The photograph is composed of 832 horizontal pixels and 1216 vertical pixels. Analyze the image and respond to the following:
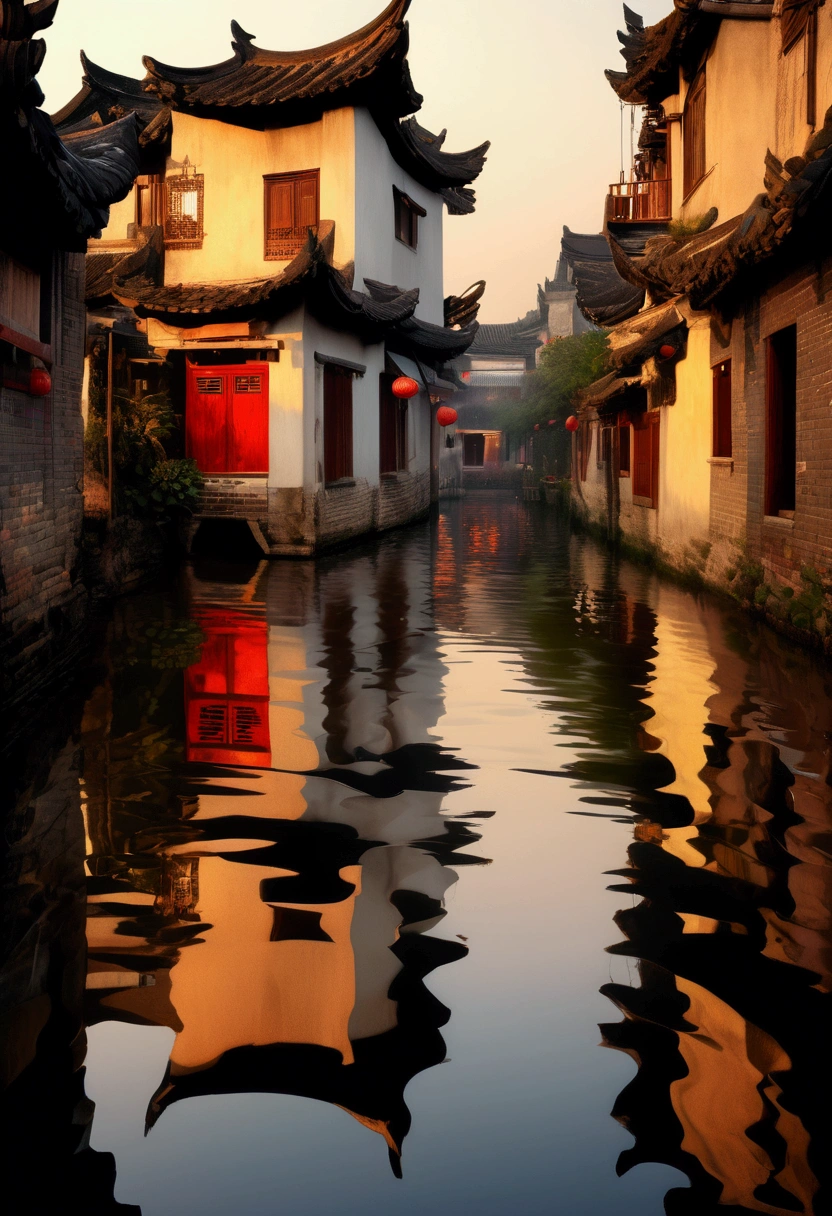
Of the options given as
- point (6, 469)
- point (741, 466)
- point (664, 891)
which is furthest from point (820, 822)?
point (741, 466)

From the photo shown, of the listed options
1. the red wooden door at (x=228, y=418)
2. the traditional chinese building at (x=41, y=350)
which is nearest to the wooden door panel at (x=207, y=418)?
the red wooden door at (x=228, y=418)

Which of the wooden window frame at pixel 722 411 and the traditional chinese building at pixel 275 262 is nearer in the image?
the wooden window frame at pixel 722 411

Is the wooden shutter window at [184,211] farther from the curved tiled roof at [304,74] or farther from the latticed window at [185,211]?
the curved tiled roof at [304,74]

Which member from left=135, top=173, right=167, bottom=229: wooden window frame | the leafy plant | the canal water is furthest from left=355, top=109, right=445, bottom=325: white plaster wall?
the canal water

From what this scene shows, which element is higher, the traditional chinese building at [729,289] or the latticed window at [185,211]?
the latticed window at [185,211]

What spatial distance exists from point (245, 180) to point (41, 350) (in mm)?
10906

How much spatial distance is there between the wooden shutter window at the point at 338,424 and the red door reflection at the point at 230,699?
7766 mm

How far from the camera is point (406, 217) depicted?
67.4 feet

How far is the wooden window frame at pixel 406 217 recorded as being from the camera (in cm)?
1981

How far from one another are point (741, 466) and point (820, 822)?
21.7 feet

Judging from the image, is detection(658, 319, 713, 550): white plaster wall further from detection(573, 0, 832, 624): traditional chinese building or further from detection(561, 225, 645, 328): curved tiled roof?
detection(561, 225, 645, 328): curved tiled roof

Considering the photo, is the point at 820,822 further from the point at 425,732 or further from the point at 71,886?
the point at 71,886

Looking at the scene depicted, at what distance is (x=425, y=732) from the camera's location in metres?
5.96

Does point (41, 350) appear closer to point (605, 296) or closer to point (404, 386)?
point (404, 386)
